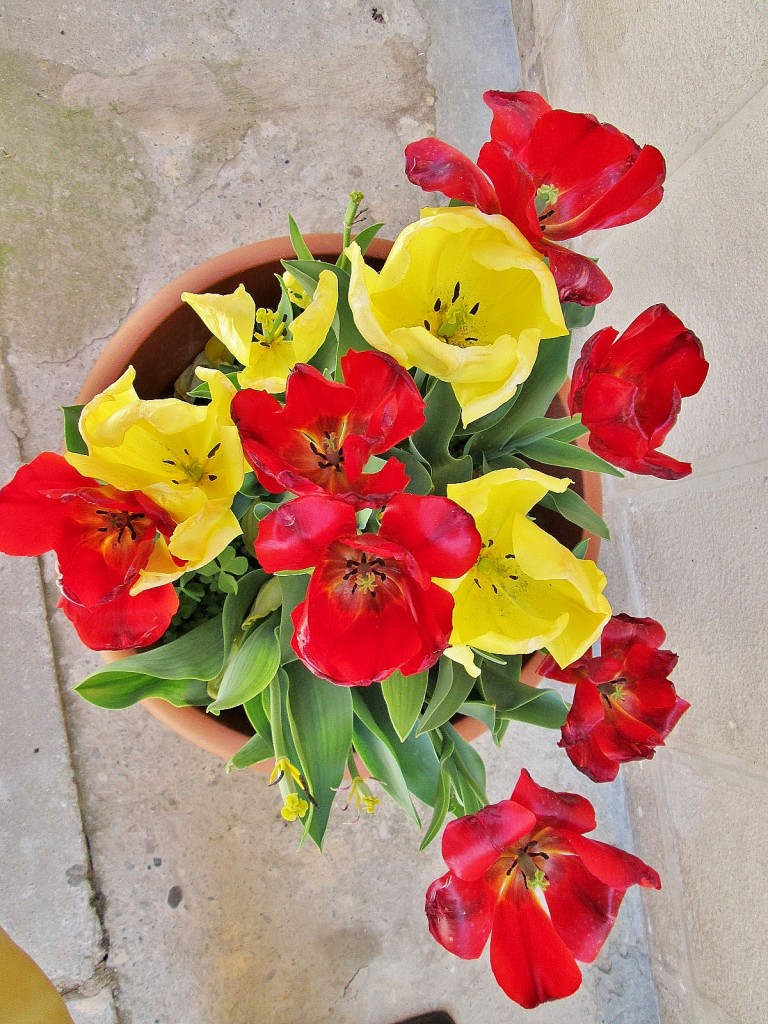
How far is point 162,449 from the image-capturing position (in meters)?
0.50

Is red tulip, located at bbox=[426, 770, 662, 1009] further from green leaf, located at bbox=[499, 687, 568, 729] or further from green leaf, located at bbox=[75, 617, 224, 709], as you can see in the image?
green leaf, located at bbox=[75, 617, 224, 709]

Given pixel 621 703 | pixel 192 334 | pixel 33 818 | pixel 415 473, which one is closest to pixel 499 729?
pixel 621 703

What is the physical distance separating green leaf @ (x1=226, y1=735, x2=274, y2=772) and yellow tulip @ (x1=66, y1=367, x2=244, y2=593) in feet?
0.89

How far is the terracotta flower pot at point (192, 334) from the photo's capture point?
2.43ft

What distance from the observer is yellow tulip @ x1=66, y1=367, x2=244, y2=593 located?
424 mm

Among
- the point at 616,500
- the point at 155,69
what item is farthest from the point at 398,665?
the point at 155,69

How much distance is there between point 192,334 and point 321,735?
1.32 ft

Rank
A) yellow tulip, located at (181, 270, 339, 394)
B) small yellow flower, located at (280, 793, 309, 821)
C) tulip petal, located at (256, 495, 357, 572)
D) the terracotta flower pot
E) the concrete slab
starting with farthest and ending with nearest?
the concrete slab
the terracotta flower pot
small yellow flower, located at (280, 793, 309, 821)
yellow tulip, located at (181, 270, 339, 394)
tulip petal, located at (256, 495, 357, 572)

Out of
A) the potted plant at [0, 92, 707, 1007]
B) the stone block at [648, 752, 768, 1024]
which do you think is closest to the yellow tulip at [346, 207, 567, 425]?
the potted plant at [0, 92, 707, 1007]

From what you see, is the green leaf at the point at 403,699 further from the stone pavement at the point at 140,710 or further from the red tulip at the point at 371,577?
the stone pavement at the point at 140,710

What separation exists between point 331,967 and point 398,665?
84 cm

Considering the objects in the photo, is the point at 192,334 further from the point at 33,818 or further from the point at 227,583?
the point at 33,818

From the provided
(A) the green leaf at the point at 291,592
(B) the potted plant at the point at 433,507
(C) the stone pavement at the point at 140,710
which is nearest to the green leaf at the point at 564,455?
(B) the potted plant at the point at 433,507

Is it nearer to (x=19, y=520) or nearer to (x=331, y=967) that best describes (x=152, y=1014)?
(x=331, y=967)
